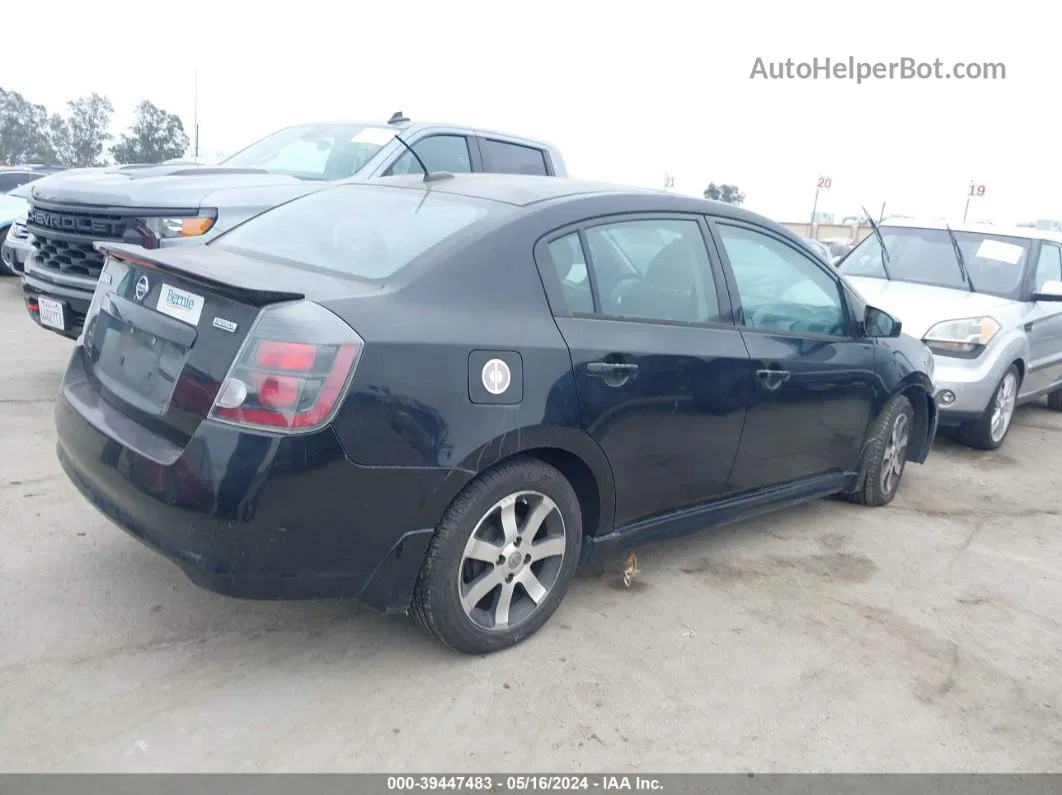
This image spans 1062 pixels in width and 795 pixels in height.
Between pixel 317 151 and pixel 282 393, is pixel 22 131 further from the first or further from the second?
pixel 282 393

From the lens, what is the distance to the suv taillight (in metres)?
2.69

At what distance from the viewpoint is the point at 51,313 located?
18.5 ft

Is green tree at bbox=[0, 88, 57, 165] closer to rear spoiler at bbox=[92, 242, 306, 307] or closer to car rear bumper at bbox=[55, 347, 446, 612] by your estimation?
rear spoiler at bbox=[92, 242, 306, 307]

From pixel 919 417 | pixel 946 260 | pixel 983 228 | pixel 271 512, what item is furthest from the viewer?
pixel 983 228

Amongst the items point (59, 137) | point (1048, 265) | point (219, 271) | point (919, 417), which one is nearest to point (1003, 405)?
point (1048, 265)

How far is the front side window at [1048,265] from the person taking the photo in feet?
25.3

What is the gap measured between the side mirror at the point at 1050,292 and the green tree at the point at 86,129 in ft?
125

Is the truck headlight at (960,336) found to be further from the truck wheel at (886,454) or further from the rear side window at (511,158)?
the rear side window at (511,158)

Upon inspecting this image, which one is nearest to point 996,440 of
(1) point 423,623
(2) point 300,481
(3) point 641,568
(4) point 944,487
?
(4) point 944,487

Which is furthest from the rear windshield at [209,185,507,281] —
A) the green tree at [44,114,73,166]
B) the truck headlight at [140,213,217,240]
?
the green tree at [44,114,73,166]

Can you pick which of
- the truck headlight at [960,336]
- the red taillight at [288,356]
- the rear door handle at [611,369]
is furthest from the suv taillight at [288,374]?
the truck headlight at [960,336]

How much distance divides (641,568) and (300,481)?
6.43ft

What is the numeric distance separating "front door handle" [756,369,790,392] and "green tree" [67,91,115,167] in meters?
39.6

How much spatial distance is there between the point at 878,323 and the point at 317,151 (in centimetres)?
430
